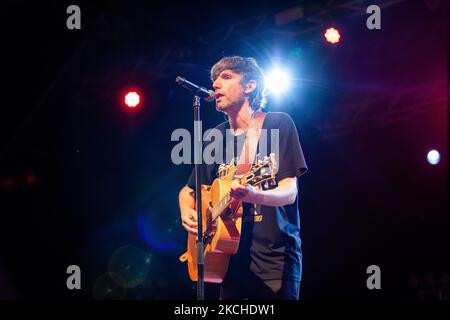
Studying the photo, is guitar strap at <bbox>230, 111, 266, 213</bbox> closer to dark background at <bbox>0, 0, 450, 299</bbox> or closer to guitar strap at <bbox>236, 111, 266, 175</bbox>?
guitar strap at <bbox>236, 111, 266, 175</bbox>

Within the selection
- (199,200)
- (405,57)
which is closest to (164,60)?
(405,57)

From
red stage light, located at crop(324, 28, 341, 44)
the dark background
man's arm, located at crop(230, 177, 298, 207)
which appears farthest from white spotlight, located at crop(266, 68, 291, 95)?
man's arm, located at crop(230, 177, 298, 207)

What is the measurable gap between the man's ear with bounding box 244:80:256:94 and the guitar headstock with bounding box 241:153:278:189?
0.88m

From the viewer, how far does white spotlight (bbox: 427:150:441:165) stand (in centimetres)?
959

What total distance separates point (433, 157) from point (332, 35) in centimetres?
336

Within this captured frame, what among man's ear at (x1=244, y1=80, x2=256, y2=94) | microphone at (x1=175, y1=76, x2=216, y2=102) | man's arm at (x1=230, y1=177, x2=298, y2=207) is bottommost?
man's arm at (x1=230, y1=177, x2=298, y2=207)

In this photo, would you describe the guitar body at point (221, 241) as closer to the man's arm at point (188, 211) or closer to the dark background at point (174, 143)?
the man's arm at point (188, 211)

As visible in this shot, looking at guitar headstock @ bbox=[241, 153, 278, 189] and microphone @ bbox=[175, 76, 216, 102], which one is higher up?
microphone @ bbox=[175, 76, 216, 102]

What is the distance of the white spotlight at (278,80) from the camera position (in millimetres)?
8148

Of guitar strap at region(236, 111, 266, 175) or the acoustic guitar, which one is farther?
guitar strap at region(236, 111, 266, 175)

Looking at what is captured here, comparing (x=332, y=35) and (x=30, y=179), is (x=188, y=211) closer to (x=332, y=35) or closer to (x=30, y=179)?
(x=332, y=35)

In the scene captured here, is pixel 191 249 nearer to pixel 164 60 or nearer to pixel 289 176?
pixel 289 176

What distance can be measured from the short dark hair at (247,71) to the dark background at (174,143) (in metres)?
3.75

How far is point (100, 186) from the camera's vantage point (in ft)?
29.5
